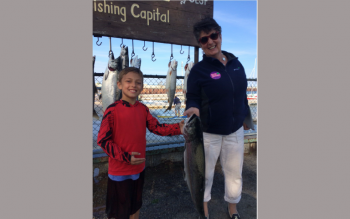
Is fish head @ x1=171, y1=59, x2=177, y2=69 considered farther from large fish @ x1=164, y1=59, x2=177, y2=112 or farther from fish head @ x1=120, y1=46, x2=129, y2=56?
fish head @ x1=120, y1=46, x2=129, y2=56

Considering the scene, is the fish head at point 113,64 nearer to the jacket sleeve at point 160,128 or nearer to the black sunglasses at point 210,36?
the jacket sleeve at point 160,128

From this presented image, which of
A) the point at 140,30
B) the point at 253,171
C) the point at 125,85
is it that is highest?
the point at 140,30

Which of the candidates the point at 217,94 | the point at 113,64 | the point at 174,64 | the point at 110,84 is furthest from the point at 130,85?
the point at 174,64

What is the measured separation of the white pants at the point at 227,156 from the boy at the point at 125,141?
2.83ft

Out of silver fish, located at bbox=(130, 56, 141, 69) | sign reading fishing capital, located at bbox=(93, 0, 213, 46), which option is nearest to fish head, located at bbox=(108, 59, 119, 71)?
silver fish, located at bbox=(130, 56, 141, 69)

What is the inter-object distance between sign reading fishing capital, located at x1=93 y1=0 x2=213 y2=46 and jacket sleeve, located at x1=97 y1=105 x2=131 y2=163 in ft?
6.28

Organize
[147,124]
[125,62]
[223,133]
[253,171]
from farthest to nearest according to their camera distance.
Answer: [253,171]
[125,62]
[223,133]
[147,124]

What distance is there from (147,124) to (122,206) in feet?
2.93

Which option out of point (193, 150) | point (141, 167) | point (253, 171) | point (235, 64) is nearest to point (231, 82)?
point (235, 64)

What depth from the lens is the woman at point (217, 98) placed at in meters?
2.41

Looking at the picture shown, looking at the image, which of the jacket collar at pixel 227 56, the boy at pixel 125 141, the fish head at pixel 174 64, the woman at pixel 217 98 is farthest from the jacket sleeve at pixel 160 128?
the fish head at pixel 174 64

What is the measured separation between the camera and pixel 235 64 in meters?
2.60

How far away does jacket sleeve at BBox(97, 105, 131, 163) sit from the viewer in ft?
6.11

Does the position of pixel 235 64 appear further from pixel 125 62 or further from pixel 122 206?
pixel 122 206
